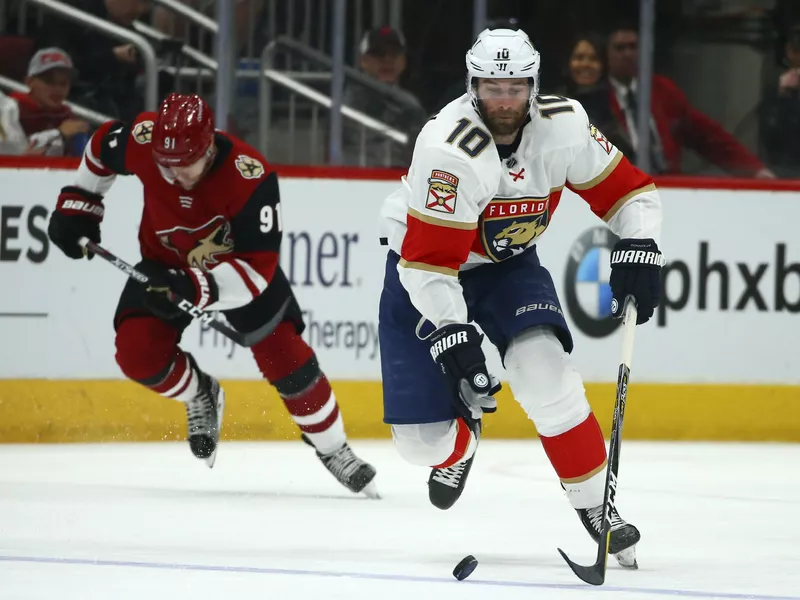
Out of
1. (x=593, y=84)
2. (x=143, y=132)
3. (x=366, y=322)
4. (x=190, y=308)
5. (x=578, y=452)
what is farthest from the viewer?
(x=593, y=84)

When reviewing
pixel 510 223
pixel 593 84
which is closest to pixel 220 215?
pixel 510 223

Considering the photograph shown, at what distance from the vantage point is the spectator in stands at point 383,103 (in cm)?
650

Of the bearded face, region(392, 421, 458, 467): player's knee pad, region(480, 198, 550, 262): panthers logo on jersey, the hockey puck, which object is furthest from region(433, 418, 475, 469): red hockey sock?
the bearded face

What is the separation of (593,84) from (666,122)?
376 millimetres

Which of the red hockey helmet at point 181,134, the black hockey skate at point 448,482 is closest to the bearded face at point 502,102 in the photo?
the black hockey skate at point 448,482

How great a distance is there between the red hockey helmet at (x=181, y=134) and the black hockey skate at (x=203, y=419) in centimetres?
75

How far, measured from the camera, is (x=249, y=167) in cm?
479

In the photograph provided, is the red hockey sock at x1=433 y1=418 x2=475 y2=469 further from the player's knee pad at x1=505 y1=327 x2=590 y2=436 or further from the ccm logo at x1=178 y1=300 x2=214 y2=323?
the ccm logo at x1=178 y1=300 x2=214 y2=323

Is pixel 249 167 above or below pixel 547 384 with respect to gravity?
above

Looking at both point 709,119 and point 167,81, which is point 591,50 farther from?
point 167,81

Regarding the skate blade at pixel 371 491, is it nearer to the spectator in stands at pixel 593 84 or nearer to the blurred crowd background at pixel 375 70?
the blurred crowd background at pixel 375 70

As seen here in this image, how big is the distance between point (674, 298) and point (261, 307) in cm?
236

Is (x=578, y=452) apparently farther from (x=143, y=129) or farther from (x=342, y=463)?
(x=143, y=129)

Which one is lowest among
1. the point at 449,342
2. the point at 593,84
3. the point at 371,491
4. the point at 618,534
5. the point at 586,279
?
the point at 371,491
